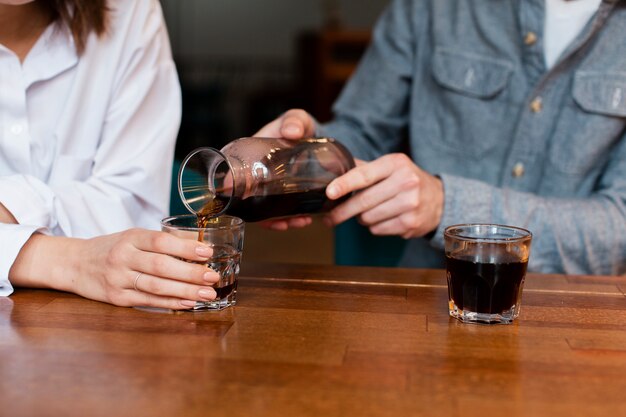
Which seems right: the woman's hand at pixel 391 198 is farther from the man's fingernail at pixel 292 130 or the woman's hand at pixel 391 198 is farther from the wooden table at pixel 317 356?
the wooden table at pixel 317 356

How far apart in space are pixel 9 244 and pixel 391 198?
65 cm

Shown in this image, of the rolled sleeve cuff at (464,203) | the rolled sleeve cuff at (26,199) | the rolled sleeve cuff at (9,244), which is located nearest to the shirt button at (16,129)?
the rolled sleeve cuff at (26,199)

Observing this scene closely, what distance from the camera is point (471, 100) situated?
1.96 metres

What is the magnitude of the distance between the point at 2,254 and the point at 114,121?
457 millimetres

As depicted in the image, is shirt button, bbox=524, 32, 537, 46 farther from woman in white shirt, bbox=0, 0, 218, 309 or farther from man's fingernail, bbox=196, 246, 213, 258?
man's fingernail, bbox=196, 246, 213, 258

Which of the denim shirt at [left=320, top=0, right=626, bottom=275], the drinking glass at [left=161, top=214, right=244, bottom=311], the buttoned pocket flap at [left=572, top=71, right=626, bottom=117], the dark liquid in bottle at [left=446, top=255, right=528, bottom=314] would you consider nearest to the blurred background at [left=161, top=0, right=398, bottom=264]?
the denim shirt at [left=320, top=0, right=626, bottom=275]

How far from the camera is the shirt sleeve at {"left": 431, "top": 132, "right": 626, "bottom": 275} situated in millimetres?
1647

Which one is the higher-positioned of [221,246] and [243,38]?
[221,246]

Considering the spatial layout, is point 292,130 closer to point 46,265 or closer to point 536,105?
point 46,265

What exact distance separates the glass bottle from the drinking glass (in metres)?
0.03

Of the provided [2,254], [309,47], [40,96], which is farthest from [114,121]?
[309,47]

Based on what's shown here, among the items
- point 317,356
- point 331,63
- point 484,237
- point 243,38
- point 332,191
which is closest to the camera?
point 317,356

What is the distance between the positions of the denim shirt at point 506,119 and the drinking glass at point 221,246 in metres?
0.59

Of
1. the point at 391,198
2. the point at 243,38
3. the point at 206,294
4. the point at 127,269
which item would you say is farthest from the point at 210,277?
the point at 243,38
